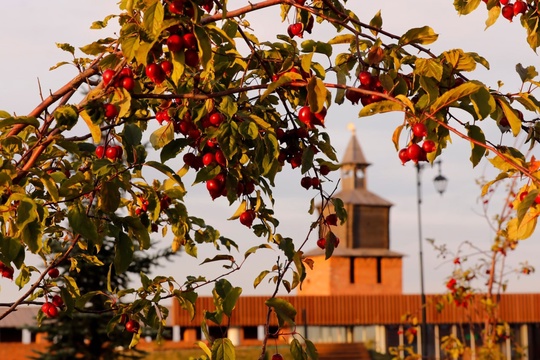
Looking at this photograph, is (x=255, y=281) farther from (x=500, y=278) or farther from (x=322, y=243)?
(x=500, y=278)

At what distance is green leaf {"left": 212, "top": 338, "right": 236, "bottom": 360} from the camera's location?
11.9 feet

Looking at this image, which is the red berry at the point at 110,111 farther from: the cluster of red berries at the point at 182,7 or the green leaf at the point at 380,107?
the green leaf at the point at 380,107

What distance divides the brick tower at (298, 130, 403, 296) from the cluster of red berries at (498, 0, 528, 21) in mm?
61293

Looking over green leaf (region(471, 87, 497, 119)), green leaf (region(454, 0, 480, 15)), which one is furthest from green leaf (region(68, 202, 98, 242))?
green leaf (region(454, 0, 480, 15))

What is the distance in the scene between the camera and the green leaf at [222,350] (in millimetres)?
3615

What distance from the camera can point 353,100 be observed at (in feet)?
12.5

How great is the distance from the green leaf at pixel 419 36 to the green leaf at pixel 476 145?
0.45 meters

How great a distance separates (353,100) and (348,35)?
1.55 feet

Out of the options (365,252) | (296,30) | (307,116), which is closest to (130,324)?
(296,30)


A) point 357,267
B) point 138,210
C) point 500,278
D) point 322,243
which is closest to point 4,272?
point 138,210

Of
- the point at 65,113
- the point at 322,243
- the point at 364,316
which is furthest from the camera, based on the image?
the point at 364,316

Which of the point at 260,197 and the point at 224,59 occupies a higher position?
the point at 224,59

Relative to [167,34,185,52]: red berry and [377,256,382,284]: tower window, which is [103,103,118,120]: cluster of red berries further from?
[377,256,382,284]: tower window

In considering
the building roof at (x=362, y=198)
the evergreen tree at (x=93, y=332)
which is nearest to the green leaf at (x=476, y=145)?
the evergreen tree at (x=93, y=332)
